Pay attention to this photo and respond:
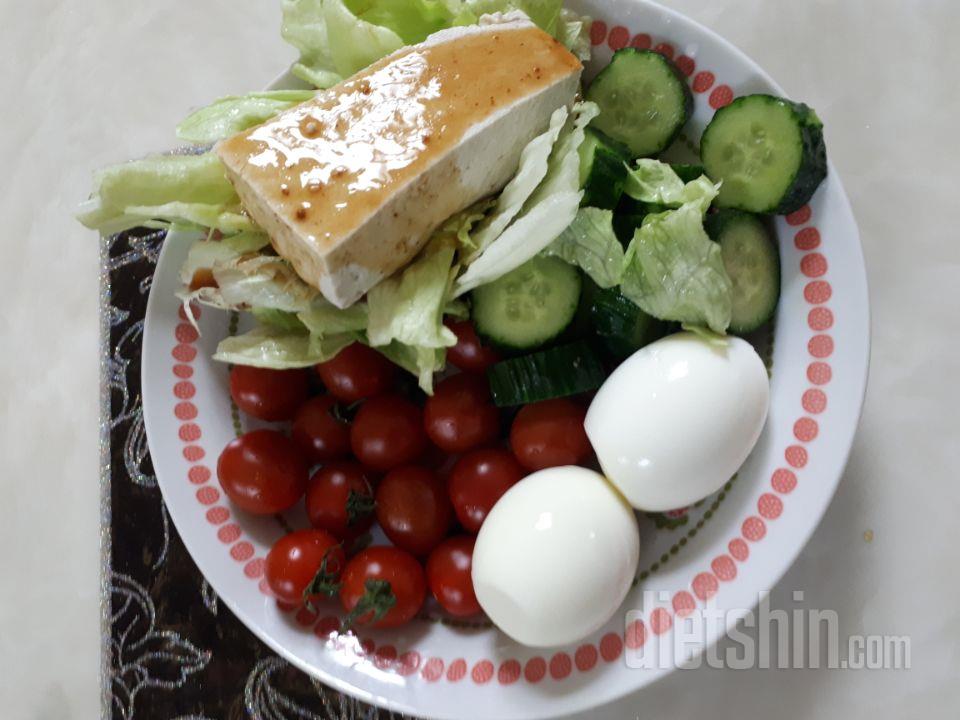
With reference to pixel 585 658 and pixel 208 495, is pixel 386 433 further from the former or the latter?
pixel 585 658

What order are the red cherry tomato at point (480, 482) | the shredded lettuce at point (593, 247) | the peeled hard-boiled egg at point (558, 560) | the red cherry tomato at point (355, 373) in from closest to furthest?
the peeled hard-boiled egg at point (558, 560) < the shredded lettuce at point (593, 247) < the red cherry tomato at point (480, 482) < the red cherry tomato at point (355, 373)

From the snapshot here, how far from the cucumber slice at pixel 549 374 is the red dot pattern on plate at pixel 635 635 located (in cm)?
45

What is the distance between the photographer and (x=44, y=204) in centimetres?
212

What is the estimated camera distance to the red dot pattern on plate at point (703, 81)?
5.11ft

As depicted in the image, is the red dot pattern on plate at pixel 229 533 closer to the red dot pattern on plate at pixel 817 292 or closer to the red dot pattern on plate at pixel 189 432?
the red dot pattern on plate at pixel 189 432

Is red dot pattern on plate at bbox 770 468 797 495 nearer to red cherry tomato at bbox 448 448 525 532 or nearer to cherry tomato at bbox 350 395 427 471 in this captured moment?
red cherry tomato at bbox 448 448 525 532

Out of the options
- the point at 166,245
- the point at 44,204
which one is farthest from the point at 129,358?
the point at 44,204

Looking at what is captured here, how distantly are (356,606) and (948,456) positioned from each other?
1288 mm

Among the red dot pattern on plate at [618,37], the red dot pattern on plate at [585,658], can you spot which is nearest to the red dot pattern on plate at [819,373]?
the red dot pattern on plate at [585,658]

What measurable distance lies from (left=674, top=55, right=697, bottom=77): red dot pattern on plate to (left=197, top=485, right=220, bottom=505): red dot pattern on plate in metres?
1.32

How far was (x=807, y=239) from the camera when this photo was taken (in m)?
1.48

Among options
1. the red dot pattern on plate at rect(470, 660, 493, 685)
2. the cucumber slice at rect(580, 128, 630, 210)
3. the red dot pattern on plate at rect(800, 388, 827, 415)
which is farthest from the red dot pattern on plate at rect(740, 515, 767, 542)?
the cucumber slice at rect(580, 128, 630, 210)

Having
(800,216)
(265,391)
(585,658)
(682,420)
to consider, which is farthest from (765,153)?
(265,391)

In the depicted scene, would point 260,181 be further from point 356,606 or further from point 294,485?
point 356,606
